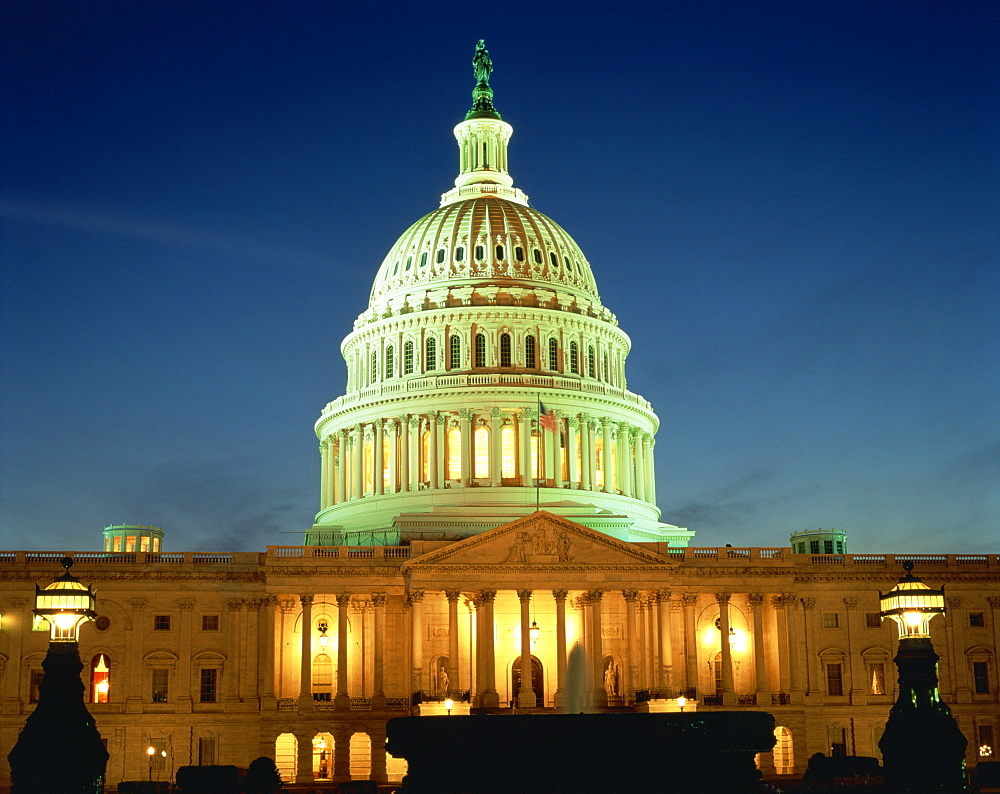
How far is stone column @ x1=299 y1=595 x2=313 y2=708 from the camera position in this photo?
102 metres

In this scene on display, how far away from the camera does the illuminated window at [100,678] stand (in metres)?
103

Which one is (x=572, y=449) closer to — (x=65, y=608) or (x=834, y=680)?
(x=834, y=680)

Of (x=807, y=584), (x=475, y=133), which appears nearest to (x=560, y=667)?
(x=807, y=584)

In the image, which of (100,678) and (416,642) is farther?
(100,678)

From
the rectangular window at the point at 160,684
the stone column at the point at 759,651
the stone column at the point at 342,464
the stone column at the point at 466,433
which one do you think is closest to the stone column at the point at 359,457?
the stone column at the point at 342,464

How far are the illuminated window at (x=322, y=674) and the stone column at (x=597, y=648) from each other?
17783mm

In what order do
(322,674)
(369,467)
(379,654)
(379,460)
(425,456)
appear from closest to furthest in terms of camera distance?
(379,654) → (322,674) → (425,456) → (379,460) → (369,467)

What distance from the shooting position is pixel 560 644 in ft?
334

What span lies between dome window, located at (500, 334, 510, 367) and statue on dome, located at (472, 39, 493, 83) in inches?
1159

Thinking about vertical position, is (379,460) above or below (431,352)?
below

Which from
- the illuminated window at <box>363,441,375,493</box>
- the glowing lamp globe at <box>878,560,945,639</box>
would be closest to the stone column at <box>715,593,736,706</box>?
the illuminated window at <box>363,441,375,493</box>

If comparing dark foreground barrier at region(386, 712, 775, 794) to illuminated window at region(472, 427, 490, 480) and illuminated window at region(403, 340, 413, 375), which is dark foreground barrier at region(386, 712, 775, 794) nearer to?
illuminated window at region(472, 427, 490, 480)

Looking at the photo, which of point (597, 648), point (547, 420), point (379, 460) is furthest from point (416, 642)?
point (379, 460)

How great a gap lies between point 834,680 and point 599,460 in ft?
89.7
